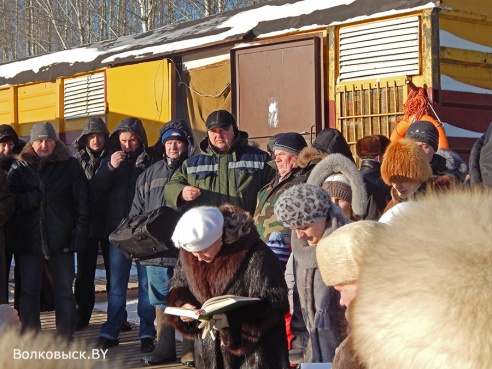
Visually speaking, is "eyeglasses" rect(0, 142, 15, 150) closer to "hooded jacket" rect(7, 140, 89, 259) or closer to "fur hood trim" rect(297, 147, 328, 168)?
"hooded jacket" rect(7, 140, 89, 259)

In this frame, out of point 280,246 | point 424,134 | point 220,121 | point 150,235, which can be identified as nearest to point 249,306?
point 280,246

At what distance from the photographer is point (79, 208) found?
6.64 meters

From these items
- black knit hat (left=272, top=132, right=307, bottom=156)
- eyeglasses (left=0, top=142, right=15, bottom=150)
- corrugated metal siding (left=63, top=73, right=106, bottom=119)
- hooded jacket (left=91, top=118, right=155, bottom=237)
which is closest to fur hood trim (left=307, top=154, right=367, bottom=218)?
black knit hat (left=272, top=132, right=307, bottom=156)

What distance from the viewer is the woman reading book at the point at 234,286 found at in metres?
3.69

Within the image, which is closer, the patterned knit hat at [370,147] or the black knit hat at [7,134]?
the patterned knit hat at [370,147]

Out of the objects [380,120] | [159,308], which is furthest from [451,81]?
[159,308]

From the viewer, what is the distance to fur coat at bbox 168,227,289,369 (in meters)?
3.71

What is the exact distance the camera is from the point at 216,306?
3436 mm

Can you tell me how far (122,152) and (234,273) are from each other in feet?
11.0

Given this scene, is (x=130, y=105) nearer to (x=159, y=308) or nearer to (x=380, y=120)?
(x=380, y=120)

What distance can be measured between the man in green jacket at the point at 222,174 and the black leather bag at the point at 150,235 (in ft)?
0.50

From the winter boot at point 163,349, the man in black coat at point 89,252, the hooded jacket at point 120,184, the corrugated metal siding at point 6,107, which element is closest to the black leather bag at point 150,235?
the winter boot at point 163,349

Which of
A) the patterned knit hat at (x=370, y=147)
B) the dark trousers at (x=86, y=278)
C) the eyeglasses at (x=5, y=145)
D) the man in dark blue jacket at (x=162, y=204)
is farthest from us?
the dark trousers at (x=86, y=278)

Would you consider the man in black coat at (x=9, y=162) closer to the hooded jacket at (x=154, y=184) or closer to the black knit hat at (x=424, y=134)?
the hooded jacket at (x=154, y=184)
